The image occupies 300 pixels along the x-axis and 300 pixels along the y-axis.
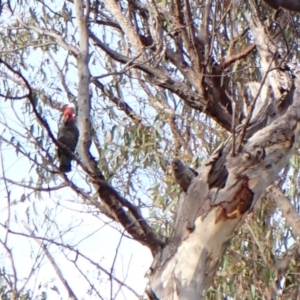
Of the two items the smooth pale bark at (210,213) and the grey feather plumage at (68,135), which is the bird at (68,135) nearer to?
the grey feather plumage at (68,135)

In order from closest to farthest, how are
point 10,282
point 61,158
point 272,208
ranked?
point 61,158 < point 10,282 < point 272,208

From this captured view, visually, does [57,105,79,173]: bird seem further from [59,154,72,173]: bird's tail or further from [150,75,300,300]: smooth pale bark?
[150,75,300,300]: smooth pale bark

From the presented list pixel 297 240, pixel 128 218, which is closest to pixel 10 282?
pixel 128 218

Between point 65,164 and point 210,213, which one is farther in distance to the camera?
point 65,164

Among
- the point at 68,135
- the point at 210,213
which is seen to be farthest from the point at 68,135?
the point at 210,213

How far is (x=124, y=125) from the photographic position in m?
5.58

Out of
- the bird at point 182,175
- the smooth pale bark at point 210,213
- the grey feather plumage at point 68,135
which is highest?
the grey feather plumage at point 68,135

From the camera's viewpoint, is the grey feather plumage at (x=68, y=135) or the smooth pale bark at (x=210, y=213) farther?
the grey feather plumage at (x=68, y=135)

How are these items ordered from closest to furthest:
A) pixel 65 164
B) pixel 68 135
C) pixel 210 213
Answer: pixel 210 213 < pixel 65 164 < pixel 68 135

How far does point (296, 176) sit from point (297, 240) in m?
0.45

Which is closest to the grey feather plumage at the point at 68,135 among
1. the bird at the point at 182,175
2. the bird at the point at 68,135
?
the bird at the point at 68,135

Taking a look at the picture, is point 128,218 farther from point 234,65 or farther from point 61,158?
point 234,65

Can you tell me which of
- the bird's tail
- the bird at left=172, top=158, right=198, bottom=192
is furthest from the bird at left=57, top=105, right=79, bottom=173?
the bird at left=172, top=158, right=198, bottom=192

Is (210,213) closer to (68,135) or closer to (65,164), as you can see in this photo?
(65,164)
